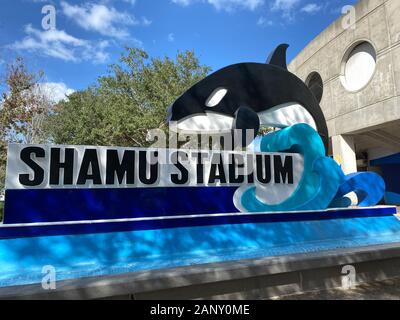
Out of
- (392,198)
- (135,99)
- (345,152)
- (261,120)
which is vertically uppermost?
(135,99)

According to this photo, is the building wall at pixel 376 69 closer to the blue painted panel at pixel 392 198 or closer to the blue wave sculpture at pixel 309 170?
the blue painted panel at pixel 392 198

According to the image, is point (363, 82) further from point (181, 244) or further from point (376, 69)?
point (181, 244)

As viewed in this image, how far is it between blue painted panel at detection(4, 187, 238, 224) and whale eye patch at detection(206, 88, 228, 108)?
6.36 ft

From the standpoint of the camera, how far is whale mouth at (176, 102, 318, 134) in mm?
7336

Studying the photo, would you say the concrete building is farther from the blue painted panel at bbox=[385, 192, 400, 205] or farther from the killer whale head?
the killer whale head

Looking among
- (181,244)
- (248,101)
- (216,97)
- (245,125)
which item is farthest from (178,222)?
(248,101)

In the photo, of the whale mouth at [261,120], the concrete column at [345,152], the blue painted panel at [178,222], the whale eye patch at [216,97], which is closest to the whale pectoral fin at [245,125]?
the whale mouth at [261,120]

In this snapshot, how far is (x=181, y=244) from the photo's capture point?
6.65m

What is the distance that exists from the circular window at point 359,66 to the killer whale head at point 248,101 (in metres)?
9.56

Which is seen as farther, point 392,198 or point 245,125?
point 392,198

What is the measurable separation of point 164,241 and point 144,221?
572 mm

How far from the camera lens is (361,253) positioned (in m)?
4.87

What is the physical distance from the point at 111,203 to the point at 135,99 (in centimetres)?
1195
